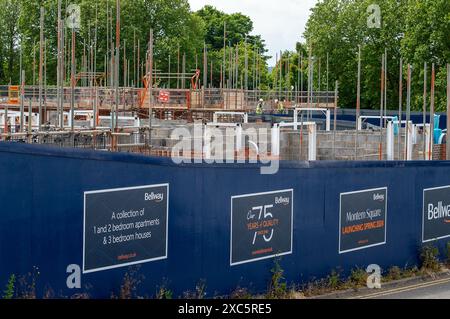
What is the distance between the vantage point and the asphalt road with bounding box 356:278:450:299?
604 inches

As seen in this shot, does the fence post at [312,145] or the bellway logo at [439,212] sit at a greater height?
the fence post at [312,145]

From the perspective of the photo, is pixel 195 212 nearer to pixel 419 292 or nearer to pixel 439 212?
pixel 419 292

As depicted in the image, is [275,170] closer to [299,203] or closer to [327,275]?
[299,203]

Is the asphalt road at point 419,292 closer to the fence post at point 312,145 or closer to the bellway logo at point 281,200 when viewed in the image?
the bellway logo at point 281,200

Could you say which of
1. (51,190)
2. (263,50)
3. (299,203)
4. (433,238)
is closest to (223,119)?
(433,238)

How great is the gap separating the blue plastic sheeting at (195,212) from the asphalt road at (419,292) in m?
0.73

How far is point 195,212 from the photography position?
13508 millimetres

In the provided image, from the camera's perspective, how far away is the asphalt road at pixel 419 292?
1534cm

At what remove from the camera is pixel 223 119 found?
137 feet

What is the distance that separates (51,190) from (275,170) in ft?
14.2

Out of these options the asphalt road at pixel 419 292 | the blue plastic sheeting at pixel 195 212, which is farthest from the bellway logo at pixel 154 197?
the asphalt road at pixel 419 292

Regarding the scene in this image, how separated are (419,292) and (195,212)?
4552 millimetres

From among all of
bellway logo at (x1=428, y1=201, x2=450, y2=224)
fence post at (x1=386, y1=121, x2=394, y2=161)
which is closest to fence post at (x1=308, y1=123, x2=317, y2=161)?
fence post at (x1=386, y1=121, x2=394, y2=161)

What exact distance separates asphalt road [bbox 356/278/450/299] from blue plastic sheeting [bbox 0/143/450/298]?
73 centimetres
